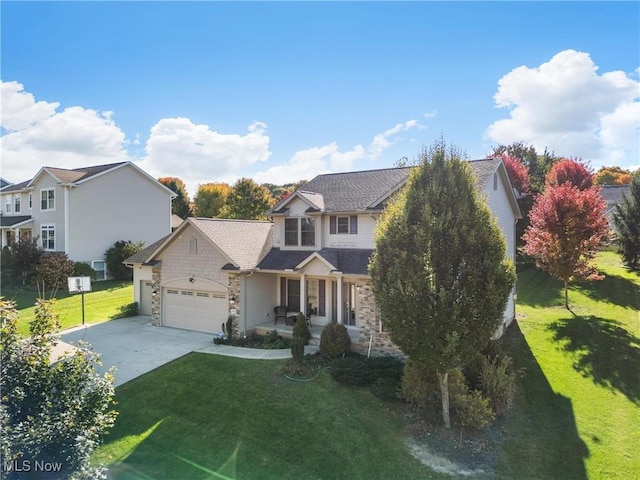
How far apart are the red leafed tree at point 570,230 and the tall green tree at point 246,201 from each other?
32.6 meters

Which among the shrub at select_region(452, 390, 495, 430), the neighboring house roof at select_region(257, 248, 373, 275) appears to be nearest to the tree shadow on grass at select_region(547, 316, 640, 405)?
the shrub at select_region(452, 390, 495, 430)

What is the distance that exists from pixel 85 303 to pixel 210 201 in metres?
30.1

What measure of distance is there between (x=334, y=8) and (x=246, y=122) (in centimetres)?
775

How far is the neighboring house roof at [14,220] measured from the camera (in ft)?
108

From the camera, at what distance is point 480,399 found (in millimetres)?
10734

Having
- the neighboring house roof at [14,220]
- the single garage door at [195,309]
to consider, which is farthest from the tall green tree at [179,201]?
the single garage door at [195,309]

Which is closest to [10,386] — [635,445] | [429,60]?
[635,445]

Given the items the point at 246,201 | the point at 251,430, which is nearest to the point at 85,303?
the point at 251,430

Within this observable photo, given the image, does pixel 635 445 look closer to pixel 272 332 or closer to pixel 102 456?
pixel 272 332

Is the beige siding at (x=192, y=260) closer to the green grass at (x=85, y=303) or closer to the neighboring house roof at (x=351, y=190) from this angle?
the neighboring house roof at (x=351, y=190)

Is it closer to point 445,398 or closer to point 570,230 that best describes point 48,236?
point 445,398

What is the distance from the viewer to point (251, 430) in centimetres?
1081

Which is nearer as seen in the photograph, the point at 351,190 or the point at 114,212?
the point at 351,190

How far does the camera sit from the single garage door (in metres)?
18.7
